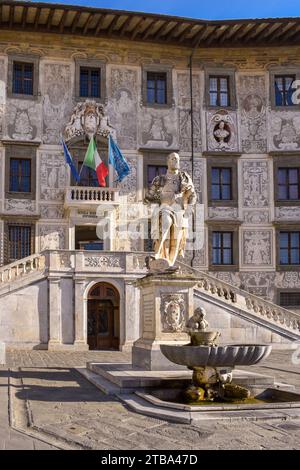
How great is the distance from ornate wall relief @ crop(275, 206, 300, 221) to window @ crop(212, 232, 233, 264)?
2.38 m

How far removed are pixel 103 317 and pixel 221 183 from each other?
8.38m

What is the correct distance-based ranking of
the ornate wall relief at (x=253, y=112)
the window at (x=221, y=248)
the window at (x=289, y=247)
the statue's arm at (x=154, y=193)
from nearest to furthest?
1. the statue's arm at (x=154, y=193)
2. the window at (x=221, y=248)
3. the window at (x=289, y=247)
4. the ornate wall relief at (x=253, y=112)

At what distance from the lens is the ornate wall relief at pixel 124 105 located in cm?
2819

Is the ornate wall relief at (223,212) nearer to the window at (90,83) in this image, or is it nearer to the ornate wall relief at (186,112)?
the ornate wall relief at (186,112)

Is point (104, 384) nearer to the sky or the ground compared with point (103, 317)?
nearer to the ground

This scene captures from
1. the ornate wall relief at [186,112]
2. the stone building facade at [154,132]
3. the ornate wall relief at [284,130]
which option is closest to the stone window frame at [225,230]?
the stone building facade at [154,132]

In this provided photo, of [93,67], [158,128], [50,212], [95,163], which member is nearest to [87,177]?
[95,163]

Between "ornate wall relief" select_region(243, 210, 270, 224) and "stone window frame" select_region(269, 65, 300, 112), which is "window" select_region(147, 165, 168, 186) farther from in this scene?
"stone window frame" select_region(269, 65, 300, 112)

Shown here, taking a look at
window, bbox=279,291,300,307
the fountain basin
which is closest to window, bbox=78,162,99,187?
window, bbox=279,291,300,307

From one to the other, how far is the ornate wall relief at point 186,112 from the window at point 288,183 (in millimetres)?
3822

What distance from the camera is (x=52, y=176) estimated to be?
2722 centimetres

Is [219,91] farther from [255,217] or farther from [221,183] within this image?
[255,217]

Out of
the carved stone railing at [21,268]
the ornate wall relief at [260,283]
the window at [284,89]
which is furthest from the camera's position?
the window at [284,89]

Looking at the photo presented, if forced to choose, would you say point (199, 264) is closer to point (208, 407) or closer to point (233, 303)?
point (233, 303)
